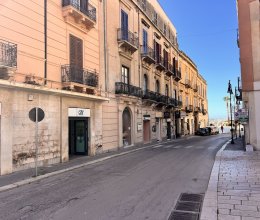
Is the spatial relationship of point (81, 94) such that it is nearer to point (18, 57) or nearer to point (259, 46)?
point (18, 57)

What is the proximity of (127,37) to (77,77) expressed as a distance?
863cm

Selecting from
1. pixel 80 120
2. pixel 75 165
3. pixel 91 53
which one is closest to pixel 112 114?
pixel 80 120

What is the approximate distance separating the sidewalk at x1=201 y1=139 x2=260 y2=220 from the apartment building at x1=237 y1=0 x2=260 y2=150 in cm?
596

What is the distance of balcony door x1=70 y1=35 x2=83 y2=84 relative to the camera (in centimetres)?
1541

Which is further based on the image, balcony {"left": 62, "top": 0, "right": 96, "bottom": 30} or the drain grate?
balcony {"left": 62, "top": 0, "right": 96, "bottom": 30}

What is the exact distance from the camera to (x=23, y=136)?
475 inches

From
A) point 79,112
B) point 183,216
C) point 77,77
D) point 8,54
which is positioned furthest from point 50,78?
point 183,216

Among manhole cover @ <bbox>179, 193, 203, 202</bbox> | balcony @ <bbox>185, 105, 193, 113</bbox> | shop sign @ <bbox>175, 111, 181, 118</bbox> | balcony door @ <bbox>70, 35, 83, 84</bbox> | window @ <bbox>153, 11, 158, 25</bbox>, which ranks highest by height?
window @ <bbox>153, 11, 158, 25</bbox>

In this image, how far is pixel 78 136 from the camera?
1770 cm

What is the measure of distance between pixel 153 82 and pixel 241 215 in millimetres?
24555

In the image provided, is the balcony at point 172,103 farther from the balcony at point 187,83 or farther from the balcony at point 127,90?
the balcony at point 127,90

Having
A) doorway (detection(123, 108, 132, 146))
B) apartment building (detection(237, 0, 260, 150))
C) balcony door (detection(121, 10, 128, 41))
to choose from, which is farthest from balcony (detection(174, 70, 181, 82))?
apartment building (detection(237, 0, 260, 150))

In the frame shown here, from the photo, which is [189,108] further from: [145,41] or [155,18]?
[145,41]

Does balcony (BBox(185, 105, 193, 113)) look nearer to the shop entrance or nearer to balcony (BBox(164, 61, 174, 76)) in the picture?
balcony (BBox(164, 61, 174, 76))
